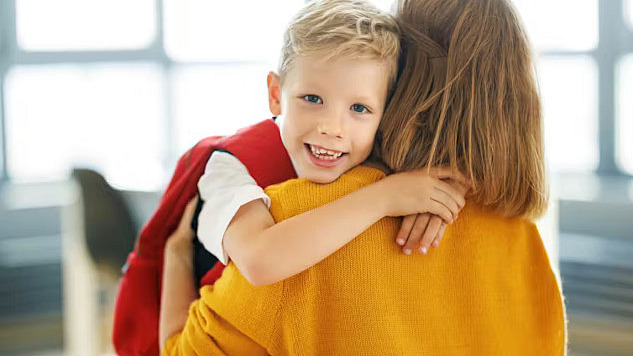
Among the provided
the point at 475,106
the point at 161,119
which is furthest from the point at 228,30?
the point at 475,106

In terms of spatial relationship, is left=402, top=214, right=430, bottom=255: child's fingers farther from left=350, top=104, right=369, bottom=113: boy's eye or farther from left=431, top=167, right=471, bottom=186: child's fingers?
left=350, top=104, right=369, bottom=113: boy's eye

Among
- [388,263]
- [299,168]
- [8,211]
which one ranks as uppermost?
[299,168]

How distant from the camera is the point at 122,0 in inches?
141

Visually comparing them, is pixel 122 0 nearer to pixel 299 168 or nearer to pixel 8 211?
pixel 8 211

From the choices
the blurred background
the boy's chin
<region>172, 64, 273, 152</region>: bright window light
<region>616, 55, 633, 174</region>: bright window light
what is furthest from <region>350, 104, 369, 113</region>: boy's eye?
<region>172, 64, 273, 152</region>: bright window light

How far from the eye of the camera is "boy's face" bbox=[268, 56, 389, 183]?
953mm

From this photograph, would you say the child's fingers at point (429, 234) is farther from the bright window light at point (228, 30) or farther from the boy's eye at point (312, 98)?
the bright window light at point (228, 30)

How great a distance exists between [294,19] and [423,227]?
14.9 inches

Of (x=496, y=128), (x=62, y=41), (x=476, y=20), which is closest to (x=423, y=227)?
(x=496, y=128)

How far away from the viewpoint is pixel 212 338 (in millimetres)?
952

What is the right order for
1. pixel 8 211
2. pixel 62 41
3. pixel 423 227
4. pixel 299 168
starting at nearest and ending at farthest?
pixel 423 227 → pixel 299 168 → pixel 8 211 → pixel 62 41

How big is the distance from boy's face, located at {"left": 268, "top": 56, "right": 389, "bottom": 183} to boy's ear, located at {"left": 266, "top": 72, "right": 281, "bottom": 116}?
8 cm

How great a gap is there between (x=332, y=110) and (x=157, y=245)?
24.0 inches

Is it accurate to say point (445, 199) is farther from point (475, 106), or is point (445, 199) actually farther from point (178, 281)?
point (178, 281)
